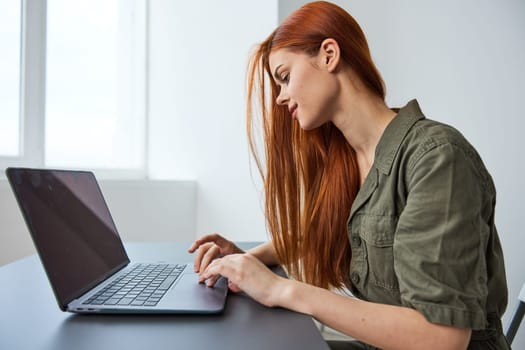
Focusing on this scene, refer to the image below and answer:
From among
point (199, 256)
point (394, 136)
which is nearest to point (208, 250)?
point (199, 256)

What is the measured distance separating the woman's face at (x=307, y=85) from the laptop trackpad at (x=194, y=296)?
14.8 inches

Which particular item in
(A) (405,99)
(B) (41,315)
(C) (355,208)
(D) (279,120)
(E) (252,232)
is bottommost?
(E) (252,232)

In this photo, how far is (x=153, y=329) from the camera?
0.49m

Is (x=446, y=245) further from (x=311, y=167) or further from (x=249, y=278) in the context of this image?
(x=311, y=167)

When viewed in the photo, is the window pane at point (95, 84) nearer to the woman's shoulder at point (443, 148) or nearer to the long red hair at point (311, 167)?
the long red hair at point (311, 167)

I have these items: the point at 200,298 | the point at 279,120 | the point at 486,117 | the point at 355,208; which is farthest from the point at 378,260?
the point at 486,117

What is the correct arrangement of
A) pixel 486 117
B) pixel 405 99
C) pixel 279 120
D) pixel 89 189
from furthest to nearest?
pixel 405 99 → pixel 486 117 → pixel 279 120 → pixel 89 189

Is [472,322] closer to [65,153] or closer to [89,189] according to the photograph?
[89,189]

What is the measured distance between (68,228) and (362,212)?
0.50 meters

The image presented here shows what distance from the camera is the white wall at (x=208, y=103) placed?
1.94m

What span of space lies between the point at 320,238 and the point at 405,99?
3.65 feet

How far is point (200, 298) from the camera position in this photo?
1.94ft

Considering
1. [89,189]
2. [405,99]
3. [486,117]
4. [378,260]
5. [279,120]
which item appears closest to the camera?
[378,260]

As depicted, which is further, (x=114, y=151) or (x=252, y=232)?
(x=114, y=151)
